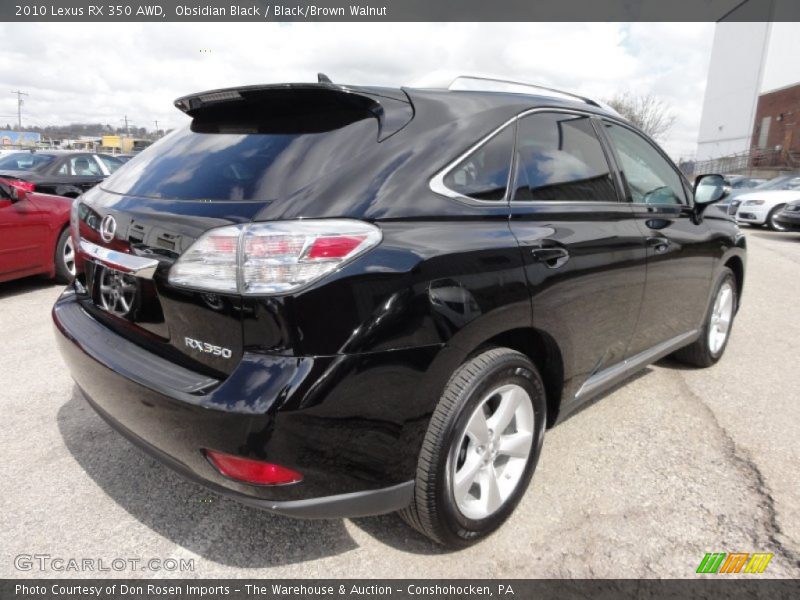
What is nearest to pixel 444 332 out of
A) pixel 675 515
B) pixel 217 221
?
pixel 217 221

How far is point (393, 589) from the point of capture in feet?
6.38

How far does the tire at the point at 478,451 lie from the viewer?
1.86 m

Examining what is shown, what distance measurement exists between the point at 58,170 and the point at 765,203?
625 inches

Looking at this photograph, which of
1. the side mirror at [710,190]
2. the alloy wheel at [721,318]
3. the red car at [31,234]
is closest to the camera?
the side mirror at [710,190]

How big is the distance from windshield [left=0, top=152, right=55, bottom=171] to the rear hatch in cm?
787

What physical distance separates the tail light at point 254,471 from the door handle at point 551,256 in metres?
1.21

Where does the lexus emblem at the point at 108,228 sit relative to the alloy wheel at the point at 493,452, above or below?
above

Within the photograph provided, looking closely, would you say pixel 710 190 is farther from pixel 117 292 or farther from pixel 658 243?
pixel 117 292

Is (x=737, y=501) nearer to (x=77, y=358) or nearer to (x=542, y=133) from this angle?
(x=542, y=133)

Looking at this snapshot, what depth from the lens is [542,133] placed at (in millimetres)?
2391

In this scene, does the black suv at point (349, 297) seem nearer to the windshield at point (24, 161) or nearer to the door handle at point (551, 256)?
the door handle at point (551, 256)

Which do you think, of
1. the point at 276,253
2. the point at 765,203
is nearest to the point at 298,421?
the point at 276,253

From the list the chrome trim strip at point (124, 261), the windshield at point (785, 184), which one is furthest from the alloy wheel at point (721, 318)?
the windshield at point (785, 184)
